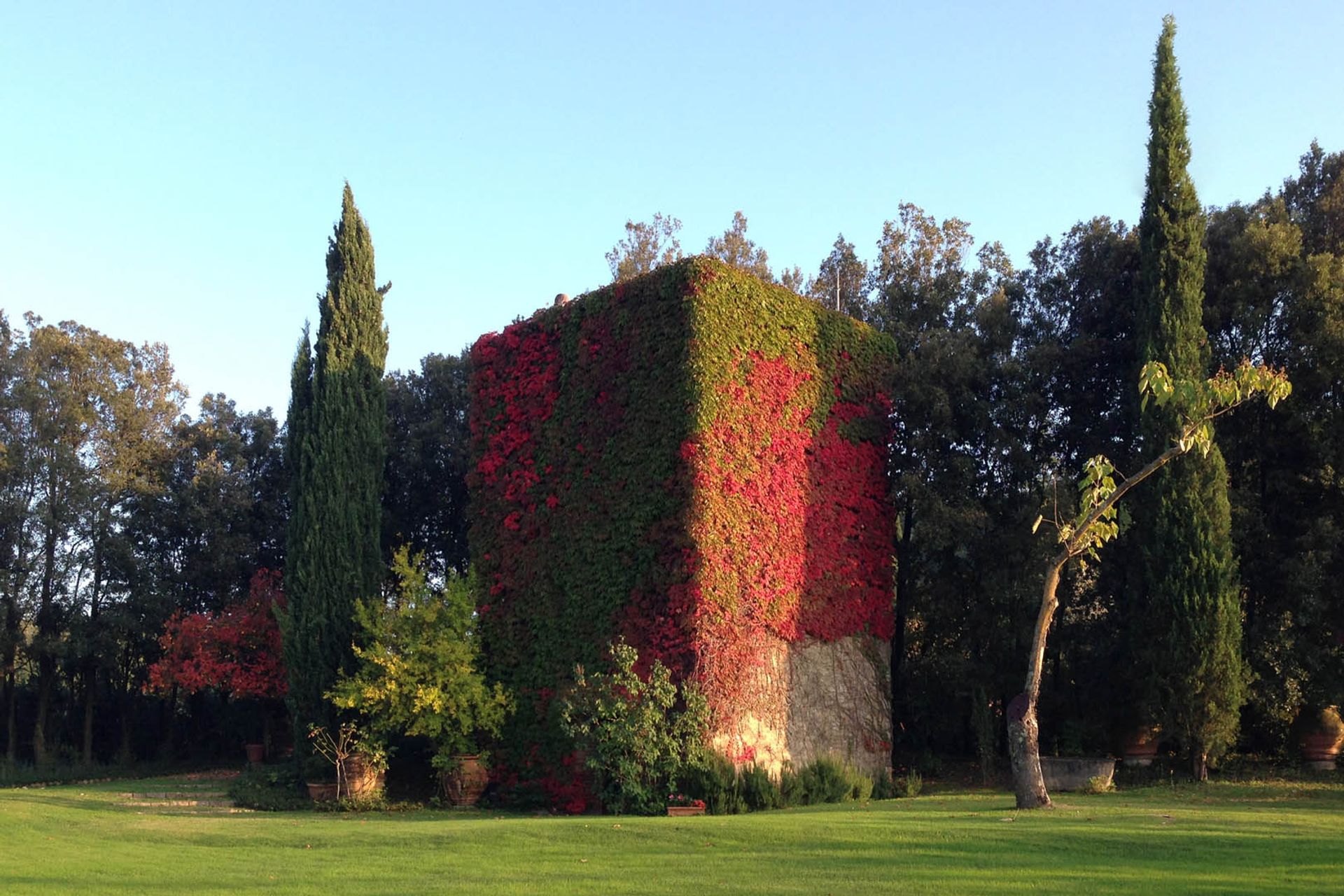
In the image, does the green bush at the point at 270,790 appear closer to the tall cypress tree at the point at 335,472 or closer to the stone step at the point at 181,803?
the stone step at the point at 181,803

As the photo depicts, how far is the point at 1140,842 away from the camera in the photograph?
30.4 ft

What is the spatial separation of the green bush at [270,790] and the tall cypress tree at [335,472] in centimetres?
82

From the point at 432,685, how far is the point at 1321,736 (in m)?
13.7

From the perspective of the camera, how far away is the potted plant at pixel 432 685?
16859mm

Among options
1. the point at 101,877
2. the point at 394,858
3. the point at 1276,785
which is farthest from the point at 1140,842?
the point at 101,877

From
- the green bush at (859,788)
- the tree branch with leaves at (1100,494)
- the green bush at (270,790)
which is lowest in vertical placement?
the green bush at (270,790)

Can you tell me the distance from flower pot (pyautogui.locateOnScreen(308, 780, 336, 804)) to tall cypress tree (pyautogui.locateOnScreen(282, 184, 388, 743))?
1.19 metres

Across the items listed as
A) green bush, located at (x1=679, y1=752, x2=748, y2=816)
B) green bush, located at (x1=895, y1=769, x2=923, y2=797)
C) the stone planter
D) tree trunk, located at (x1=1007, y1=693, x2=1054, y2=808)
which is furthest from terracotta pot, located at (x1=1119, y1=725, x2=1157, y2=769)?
green bush, located at (x1=679, y1=752, x2=748, y2=816)

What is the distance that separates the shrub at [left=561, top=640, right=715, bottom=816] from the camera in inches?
567

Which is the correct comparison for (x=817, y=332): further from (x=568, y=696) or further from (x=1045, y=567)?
(x=568, y=696)

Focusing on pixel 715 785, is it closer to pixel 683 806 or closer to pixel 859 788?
pixel 683 806

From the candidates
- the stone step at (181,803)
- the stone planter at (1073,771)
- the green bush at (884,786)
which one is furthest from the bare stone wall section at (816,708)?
the stone step at (181,803)

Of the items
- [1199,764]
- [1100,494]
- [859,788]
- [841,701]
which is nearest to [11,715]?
[841,701]

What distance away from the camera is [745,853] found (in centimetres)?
965
